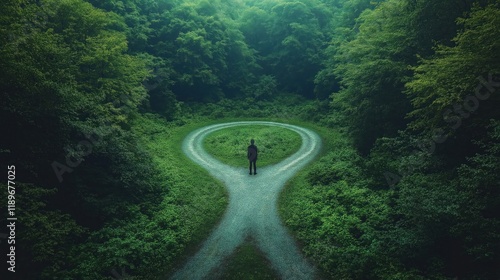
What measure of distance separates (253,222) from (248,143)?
11696 mm

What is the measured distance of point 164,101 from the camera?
34.1 metres

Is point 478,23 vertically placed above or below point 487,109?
above

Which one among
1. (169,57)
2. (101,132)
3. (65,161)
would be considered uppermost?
(169,57)

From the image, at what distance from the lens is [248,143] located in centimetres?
2488

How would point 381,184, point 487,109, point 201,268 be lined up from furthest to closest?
point 381,184, point 487,109, point 201,268

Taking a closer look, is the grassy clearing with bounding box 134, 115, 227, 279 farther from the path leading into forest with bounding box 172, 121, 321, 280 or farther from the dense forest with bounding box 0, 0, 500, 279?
the path leading into forest with bounding box 172, 121, 321, 280

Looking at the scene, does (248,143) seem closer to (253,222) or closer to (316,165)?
(316,165)

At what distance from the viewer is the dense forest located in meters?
10.0

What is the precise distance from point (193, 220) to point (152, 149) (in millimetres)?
11175

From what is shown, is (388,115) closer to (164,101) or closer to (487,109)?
(487,109)

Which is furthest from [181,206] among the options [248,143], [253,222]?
[248,143]

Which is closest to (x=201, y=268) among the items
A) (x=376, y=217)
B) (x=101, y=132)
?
(x=376, y=217)

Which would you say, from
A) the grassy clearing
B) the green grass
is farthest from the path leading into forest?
the green grass

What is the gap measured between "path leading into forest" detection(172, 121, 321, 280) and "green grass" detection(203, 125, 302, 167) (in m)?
0.83
